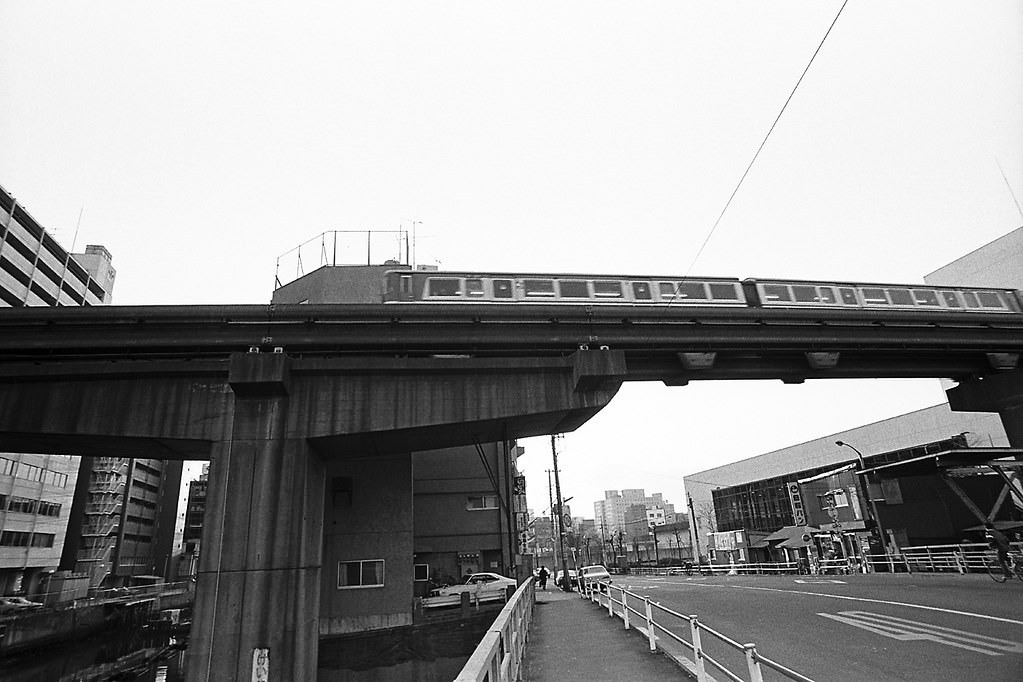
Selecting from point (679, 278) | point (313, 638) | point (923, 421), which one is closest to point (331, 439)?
point (313, 638)

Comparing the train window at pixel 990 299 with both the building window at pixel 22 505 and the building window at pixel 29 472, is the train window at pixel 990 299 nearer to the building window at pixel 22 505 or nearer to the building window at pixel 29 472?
the building window at pixel 22 505

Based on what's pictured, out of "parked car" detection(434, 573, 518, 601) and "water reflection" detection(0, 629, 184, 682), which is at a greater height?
"parked car" detection(434, 573, 518, 601)

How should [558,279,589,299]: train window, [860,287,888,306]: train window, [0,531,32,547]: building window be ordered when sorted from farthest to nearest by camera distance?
[0,531,32,547]: building window → [860,287,888,306]: train window → [558,279,589,299]: train window

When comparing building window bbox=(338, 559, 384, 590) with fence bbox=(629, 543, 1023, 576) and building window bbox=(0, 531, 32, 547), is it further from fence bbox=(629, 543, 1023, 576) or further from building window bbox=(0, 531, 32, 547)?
building window bbox=(0, 531, 32, 547)

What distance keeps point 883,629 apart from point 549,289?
12768 mm

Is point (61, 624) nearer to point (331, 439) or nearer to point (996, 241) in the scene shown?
point (331, 439)

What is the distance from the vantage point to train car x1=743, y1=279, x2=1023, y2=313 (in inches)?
856

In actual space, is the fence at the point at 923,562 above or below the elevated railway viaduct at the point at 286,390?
below

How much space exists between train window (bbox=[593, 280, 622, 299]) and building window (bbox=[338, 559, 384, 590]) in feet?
51.0

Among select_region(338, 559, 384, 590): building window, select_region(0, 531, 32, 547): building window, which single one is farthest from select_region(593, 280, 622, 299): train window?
select_region(0, 531, 32, 547): building window

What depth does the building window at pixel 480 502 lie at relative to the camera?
39.9 m

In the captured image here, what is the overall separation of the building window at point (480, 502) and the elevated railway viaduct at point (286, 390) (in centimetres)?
2164

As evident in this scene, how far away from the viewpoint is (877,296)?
900 inches

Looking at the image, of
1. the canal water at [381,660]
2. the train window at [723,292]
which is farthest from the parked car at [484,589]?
the train window at [723,292]
